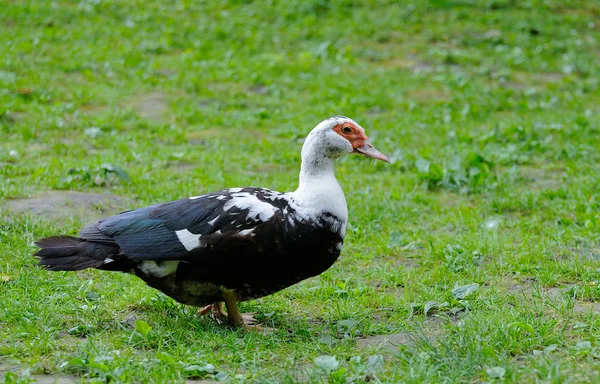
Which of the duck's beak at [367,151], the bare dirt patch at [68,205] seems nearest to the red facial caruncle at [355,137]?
the duck's beak at [367,151]

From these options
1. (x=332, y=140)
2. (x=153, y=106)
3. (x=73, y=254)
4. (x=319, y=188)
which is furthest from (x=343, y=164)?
(x=73, y=254)

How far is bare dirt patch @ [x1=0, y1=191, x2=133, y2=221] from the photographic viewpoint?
6.46 m

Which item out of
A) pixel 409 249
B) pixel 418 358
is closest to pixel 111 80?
pixel 409 249

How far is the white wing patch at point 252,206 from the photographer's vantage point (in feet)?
15.5

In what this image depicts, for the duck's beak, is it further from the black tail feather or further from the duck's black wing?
the black tail feather

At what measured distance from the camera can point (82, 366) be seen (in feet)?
13.5

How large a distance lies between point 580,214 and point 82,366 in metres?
4.24

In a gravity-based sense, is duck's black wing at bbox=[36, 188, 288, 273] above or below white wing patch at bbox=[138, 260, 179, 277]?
above

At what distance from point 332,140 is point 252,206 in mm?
603

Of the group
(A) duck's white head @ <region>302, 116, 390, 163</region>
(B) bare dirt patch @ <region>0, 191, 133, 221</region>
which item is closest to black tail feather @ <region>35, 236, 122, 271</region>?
(A) duck's white head @ <region>302, 116, 390, 163</region>

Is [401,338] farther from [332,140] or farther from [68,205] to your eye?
[68,205]

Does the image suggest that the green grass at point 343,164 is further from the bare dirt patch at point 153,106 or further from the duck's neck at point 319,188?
the duck's neck at point 319,188

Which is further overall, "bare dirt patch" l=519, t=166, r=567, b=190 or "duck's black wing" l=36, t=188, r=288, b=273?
"bare dirt patch" l=519, t=166, r=567, b=190

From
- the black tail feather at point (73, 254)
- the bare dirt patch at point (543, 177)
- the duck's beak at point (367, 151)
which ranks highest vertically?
the duck's beak at point (367, 151)
